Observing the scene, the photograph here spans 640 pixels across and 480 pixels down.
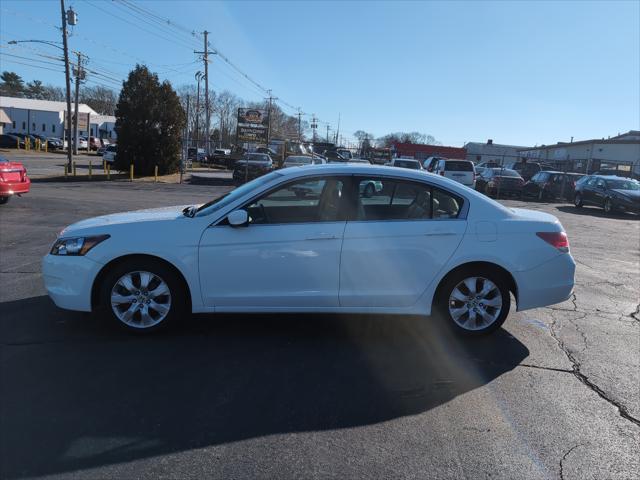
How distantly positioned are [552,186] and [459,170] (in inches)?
211

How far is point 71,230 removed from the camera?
473 cm

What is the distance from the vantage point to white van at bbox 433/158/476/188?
80.1 feet

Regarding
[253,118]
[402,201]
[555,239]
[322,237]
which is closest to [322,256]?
[322,237]

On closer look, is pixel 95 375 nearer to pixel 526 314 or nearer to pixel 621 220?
pixel 526 314

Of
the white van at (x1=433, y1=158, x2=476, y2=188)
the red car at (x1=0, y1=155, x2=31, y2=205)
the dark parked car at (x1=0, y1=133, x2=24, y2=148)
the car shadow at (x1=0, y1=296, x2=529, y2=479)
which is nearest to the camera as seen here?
the car shadow at (x1=0, y1=296, x2=529, y2=479)

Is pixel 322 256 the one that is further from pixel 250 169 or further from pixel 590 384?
pixel 250 169

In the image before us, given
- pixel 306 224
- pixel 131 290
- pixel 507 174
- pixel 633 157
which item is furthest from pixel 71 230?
pixel 633 157

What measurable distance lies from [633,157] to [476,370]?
5071 centimetres

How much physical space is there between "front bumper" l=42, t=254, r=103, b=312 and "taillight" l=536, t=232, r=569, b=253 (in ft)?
13.7

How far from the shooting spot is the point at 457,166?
25.2 m

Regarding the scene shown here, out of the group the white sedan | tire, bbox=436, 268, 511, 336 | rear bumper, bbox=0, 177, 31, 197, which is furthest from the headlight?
rear bumper, bbox=0, 177, 31, 197

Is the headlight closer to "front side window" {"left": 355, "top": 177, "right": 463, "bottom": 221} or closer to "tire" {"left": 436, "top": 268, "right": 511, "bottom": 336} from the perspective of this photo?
"front side window" {"left": 355, "top": 177, "right": 463, "bottom": 221}

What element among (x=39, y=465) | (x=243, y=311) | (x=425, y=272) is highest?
(x=425, y=272)

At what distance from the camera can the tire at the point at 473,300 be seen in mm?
4742
